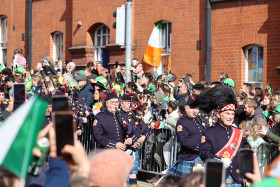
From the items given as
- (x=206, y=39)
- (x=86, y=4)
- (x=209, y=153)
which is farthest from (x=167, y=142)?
(x=86, y=4)

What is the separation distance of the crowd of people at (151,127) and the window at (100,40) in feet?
15.6

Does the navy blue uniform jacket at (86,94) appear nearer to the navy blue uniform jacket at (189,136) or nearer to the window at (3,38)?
the navy blue uniform jacket at (189,136)

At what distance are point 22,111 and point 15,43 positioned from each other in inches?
990

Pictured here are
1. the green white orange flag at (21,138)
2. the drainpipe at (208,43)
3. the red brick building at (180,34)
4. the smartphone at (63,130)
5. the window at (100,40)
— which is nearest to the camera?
the green white orange flag at (21,138)

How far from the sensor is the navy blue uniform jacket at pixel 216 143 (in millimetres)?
7125

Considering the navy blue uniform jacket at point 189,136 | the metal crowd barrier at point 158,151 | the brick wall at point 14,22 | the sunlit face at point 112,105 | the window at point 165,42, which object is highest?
the brick wall at point 14,22

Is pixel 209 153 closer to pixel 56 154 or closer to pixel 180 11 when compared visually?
pixel 56 154

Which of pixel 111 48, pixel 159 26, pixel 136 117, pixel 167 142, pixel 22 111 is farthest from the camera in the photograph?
pixel 111 48

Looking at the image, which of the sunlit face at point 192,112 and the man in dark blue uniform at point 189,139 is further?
the sunlit face at point 192,112

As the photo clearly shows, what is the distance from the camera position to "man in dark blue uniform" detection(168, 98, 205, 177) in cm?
909

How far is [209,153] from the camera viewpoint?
714cm

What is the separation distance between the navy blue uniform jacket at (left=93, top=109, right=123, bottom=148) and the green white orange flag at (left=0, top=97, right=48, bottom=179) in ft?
21.8

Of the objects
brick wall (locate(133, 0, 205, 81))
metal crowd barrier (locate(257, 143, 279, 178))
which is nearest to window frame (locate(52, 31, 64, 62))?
brick wall (locate(133, 0, 205, 81))

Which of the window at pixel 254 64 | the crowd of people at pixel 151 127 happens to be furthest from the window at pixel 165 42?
the window at pixel 254 64
